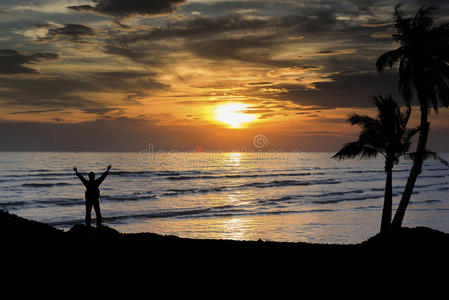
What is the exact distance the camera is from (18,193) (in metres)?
45.7

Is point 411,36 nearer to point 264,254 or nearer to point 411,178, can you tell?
point 411,178

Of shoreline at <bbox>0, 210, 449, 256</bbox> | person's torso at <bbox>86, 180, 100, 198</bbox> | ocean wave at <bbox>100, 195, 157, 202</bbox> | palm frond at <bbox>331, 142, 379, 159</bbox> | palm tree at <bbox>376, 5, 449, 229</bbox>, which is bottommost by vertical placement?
ocean wave at <bbox>100, 195, 157, 202</bbox>

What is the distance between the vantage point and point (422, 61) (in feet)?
55.2

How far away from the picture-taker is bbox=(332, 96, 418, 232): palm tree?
18359 mm

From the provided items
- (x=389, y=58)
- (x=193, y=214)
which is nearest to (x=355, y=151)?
(x=389, y=58)

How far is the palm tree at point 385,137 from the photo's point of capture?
18359mm

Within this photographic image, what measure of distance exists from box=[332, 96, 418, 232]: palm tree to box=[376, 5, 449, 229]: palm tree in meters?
1.16

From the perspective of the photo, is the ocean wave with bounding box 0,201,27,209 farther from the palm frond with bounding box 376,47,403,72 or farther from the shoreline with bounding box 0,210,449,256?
the palm frond with bounding box 376,47,403,72

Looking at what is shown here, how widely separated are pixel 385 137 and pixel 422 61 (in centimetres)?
364

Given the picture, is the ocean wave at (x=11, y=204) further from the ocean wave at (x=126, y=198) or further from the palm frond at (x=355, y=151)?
the palm frond at (x=355, y=151)

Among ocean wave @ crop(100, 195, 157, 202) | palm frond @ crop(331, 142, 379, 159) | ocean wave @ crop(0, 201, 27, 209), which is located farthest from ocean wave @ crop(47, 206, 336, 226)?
palm frond @ crop(331, 142, 379, 159)

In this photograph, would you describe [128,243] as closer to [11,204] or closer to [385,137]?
[385,137]

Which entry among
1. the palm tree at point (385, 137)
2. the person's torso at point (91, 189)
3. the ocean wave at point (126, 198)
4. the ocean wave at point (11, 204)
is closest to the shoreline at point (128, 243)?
the person's torso at point (91, 189)

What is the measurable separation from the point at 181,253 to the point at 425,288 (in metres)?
6.07
